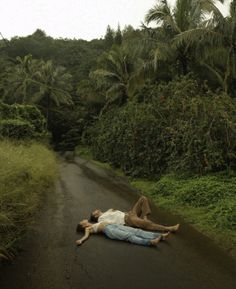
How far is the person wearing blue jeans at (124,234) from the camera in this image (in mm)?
7445

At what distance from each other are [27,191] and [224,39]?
10.5 m

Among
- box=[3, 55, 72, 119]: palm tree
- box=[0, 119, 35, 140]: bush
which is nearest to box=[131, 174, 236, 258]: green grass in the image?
box=[0, 119, 35, 140]: bush

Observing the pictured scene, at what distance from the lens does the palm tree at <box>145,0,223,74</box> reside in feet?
60.5

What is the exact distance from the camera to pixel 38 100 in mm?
39219

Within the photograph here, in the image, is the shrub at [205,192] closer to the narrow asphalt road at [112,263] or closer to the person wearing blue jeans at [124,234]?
the narrow asphalt road at [112,263]

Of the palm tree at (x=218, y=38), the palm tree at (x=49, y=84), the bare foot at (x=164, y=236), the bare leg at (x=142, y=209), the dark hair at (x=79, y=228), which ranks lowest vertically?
the dark hair at (x=79, y=228)

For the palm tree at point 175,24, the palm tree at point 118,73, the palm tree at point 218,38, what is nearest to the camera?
the palm tree at point 218,38

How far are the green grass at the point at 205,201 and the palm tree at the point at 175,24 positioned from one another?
786 cm

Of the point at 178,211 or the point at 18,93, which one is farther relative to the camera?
the point at 18,93

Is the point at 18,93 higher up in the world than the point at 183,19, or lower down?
lower down

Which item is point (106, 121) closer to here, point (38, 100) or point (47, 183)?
point (47, 183)

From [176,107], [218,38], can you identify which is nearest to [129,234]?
[176,107]

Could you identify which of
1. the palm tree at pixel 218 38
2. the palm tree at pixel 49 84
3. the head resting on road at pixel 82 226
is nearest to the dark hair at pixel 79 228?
the head resting on road at pixel 82 226

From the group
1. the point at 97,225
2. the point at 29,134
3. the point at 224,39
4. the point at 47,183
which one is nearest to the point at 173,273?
the point at 97,225
